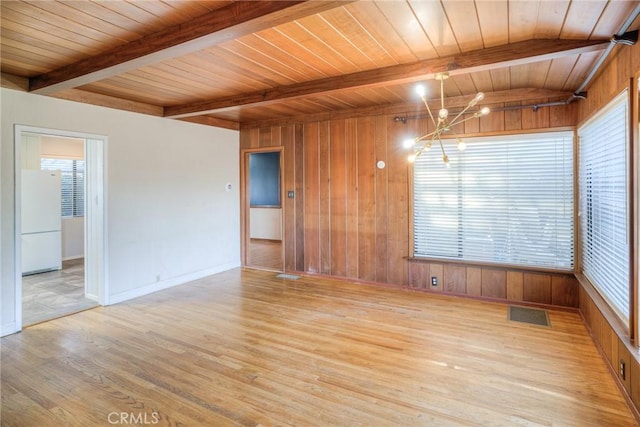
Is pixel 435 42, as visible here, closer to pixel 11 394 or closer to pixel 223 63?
pixel 223 63

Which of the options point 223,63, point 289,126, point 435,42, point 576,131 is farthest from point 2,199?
point 576,131

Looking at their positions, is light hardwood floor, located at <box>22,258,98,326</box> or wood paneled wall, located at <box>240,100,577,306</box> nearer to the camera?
light hardwood floor, located at <box>22,258,98,326</box>

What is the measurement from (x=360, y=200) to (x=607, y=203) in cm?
289

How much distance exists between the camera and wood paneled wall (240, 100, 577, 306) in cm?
431

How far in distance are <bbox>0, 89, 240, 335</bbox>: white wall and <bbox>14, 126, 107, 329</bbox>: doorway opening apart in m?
0.10

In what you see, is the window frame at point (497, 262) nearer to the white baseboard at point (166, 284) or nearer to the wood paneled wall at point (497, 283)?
the wood paneled wall at point (497, 283)

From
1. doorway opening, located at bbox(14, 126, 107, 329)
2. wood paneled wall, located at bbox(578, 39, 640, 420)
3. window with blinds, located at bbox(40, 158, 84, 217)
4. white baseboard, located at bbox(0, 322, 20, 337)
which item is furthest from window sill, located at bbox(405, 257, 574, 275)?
window with blinds, located at bbox(40, 158, 84, 217)

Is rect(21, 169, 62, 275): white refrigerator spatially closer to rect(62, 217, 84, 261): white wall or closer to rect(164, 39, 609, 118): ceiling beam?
rect(62, 217, 84, 261): white wall

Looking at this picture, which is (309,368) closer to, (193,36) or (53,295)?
(193,36)

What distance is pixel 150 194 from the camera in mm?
4809

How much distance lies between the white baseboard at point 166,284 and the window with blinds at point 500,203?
3266 millimetres

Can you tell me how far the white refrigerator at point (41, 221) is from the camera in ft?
19.1

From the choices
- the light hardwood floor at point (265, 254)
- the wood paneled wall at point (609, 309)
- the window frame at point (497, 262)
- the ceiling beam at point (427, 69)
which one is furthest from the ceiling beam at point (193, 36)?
the light hardwood floor at point (265, 254)

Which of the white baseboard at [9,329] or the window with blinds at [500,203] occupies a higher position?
the window with blinds at [500,203]
